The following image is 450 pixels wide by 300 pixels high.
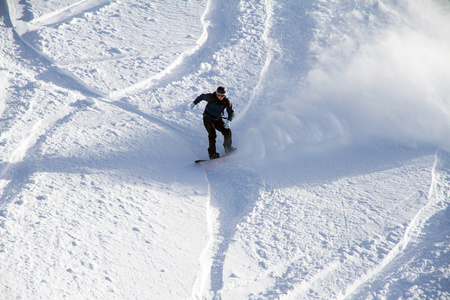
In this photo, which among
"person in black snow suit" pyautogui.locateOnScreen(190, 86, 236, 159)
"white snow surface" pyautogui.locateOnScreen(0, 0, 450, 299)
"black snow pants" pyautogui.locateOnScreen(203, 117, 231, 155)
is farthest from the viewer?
"black snow pants" pyautogui.locateOnScreen(203, 117, 231, 155)

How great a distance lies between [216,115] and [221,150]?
3.01 ft

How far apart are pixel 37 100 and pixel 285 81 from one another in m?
5.39

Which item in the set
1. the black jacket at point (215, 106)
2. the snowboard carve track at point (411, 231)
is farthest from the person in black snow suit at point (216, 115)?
the snowboard carve track at point (411, 231)

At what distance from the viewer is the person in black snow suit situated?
6.17m

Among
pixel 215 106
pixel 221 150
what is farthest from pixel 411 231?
pixel 215 106

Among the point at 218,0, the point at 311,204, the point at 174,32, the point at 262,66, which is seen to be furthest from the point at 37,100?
the point at 218,0

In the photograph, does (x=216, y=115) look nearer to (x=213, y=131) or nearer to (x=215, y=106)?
(x=215, y=106)

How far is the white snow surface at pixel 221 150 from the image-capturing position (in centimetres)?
459

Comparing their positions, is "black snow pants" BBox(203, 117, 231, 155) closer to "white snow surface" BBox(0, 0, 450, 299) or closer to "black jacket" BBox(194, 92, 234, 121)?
"black jacket" BBox(194, 92, 234, 121)

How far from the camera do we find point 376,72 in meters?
8.27

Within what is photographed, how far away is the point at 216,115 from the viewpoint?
6.29 meters

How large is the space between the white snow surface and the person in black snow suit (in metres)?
0.35

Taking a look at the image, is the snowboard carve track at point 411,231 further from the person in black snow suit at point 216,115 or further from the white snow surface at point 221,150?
the person in black snow suit at point 216,115

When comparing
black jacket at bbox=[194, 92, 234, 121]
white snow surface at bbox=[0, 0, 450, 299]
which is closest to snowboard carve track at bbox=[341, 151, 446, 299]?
white snow surface at bbox=[0, 0, 450, 299]
